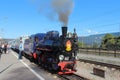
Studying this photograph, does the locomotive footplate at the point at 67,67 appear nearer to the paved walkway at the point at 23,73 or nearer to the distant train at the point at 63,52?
the distant train at the point at 63,52

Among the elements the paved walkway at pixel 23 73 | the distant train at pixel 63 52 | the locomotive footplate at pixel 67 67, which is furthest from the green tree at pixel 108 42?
the locomotive footplate at pixel 67 67

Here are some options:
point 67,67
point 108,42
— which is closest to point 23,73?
point 67,67

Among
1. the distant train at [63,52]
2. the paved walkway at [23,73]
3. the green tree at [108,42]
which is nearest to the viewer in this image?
the paved walkway at [23,73]

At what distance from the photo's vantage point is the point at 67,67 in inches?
694

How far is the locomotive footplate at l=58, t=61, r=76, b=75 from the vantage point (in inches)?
676

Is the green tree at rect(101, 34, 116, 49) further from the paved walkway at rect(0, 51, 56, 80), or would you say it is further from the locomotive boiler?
the locomotive boiler

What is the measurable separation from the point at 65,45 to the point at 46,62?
330cm

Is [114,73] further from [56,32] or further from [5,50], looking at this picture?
[5,50]

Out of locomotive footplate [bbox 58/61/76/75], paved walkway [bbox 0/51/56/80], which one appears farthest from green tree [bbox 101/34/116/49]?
locomotive footplate [bbox 58/61/76/75]

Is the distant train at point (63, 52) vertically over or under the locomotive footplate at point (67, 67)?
over

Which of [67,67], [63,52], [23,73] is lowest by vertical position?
[23,73]

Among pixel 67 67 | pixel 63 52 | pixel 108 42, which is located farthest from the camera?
pixel 108 42

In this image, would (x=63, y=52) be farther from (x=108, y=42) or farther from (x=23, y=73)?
(x=108, y=42)

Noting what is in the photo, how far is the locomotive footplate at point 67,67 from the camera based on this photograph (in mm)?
17172
